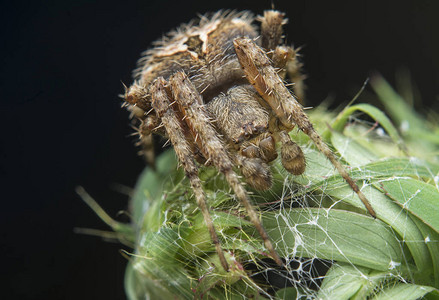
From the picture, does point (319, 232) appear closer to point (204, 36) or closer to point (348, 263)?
point (348, 263)

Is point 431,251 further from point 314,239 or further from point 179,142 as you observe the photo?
point 179,142

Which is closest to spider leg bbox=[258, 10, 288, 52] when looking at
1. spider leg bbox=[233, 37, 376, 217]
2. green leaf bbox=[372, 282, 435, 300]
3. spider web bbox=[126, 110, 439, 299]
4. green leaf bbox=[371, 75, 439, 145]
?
spider leg bbox=[233, 37, 376, 217]

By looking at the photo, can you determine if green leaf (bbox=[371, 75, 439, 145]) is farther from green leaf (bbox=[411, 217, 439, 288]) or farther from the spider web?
green leaf (bbox=[411, 217, 439, 288])

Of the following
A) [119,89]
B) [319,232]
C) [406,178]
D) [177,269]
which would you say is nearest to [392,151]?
[406,178]

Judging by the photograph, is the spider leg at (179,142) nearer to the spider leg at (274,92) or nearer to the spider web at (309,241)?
the spider web at (309,241)

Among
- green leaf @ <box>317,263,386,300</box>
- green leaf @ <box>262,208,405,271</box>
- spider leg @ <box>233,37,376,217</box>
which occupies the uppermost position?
spider leg @ <box>233,37,376,217</box>

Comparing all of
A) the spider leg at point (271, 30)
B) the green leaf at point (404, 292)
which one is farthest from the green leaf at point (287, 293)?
the spider leg at point (271, 30)

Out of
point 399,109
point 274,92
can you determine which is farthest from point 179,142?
point 399,109
